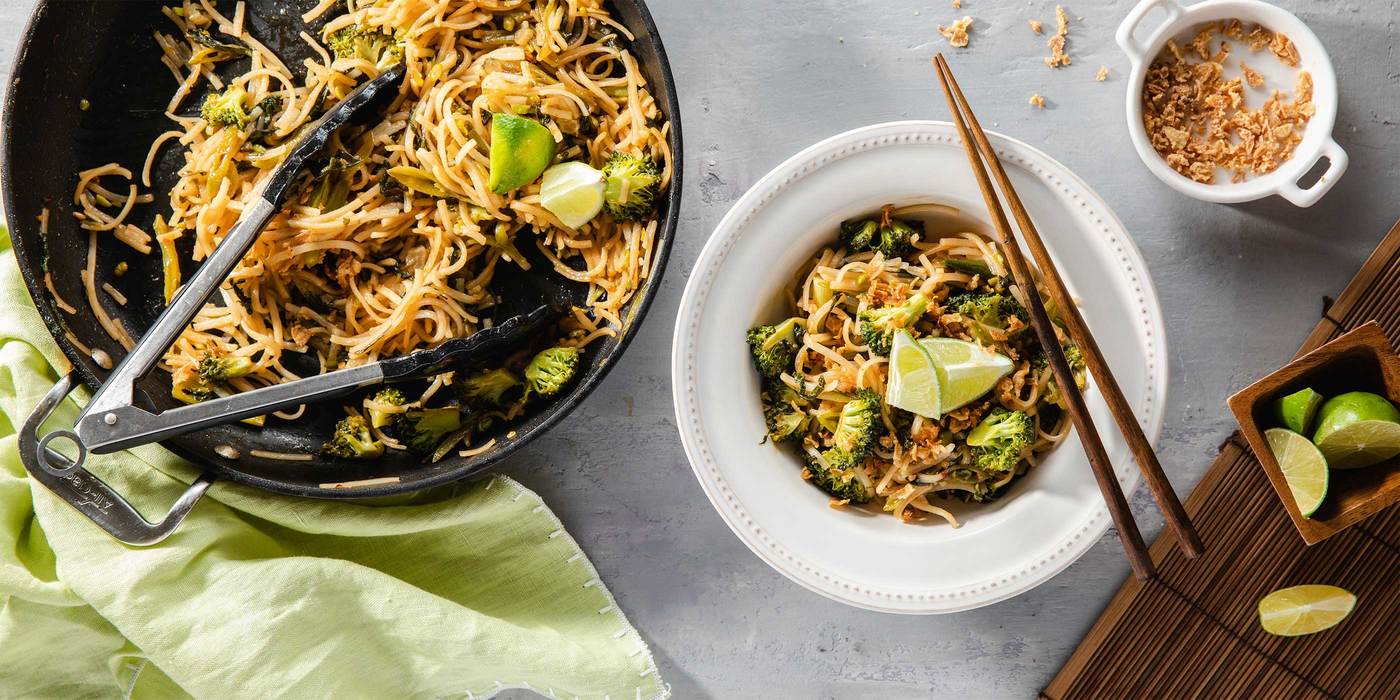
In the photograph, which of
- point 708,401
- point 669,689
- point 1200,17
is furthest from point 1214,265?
point 669,689

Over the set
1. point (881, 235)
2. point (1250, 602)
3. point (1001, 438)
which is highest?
point (881, 235)

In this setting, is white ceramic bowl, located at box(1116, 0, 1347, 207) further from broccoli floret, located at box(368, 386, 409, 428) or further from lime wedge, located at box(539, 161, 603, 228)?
broccoli floret, located at box(368, 386, 409, 428)

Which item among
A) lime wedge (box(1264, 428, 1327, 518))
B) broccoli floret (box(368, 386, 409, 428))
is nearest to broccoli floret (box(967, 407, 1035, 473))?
lime wedge (box(1264, 428, 1327, 518))

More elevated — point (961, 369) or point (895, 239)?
point (895, 239)

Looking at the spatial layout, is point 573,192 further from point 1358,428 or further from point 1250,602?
point 1250,602

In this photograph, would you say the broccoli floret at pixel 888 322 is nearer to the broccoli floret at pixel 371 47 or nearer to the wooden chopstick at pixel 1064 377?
the wooden chopstick at pixel 1064 377

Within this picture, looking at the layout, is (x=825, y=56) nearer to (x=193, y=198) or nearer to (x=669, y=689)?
(x=193, y=198)

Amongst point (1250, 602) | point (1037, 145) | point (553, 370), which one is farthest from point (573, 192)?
point (1250, 602)
